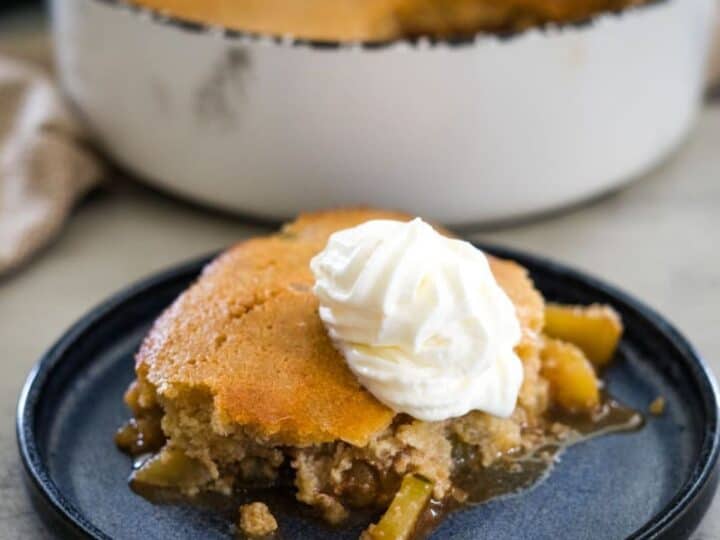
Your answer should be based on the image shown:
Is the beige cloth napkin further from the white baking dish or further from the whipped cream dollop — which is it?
the whipped cream dollop

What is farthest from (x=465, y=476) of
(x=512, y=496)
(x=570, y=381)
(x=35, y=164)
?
(x=35, y=164)

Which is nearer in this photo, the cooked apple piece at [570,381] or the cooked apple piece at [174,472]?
the cooked apple piece at [174,472]

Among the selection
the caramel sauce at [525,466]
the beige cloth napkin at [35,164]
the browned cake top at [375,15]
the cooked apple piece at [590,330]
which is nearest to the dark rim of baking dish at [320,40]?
the browned cake top at [375,15]

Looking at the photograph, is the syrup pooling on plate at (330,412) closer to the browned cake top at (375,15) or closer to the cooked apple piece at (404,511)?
the cooked apple piece at (404,511)

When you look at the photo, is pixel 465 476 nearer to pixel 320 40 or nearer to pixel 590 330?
pixel 590 330

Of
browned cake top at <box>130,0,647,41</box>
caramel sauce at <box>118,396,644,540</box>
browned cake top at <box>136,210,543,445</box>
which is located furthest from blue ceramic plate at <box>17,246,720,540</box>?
browned cake top at <box>130,0,647,41</box>

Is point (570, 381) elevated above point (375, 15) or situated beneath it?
situated beneath

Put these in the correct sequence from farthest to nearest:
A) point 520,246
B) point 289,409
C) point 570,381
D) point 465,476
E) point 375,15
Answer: point 375,15 < point 520,246 < point 570,381 < point 465,476 < point 289,409
